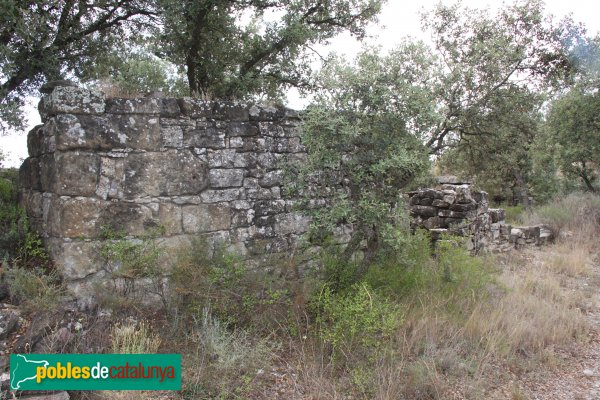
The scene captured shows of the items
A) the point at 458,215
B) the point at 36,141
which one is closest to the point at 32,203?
the point at 36,141

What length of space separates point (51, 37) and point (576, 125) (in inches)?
507

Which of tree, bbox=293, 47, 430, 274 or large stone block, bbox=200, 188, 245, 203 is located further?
large stone block, bbox=200, 188, 245, 203

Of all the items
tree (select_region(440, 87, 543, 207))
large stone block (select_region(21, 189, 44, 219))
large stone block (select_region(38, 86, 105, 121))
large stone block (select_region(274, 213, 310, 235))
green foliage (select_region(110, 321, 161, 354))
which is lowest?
green foliage (select_region(110, 321, 161, 354))

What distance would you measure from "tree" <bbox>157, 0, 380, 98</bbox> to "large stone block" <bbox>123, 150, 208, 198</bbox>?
3.55 m

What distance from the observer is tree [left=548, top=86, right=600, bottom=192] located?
11.2 metres

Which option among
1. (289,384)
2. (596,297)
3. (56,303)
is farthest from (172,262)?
(596,297)

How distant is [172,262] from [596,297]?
6248mm

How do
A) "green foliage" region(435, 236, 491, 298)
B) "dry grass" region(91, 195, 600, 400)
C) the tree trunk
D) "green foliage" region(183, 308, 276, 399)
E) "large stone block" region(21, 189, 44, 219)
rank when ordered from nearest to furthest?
1. "green foliage" region(183, 308, 276, 399)
2. "dry grass" region(91, 195, 600, 400)
3. "large stone block" region(21, 189, 44, 219)
4. "green foliage" region(435, 236, 491, 298)
5. the tree trunk

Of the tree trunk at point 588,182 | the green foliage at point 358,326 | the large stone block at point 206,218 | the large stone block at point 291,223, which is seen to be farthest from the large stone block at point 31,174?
the tree trunk at point 588,182

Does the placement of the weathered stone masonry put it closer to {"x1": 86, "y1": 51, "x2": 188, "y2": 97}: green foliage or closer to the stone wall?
{"x1": 86, "y1": 51, "x2": 188, "y2": 97}: green foliage

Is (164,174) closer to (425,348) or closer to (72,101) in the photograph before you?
(72,101)

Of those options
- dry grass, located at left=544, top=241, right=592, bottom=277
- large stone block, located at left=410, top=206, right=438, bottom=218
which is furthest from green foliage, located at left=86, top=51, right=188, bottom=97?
dry grass, located at left=544, top=241, right=592, bottom=277

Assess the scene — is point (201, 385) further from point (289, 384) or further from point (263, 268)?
point (263, 268)

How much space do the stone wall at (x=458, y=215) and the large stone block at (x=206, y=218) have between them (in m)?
4.17
